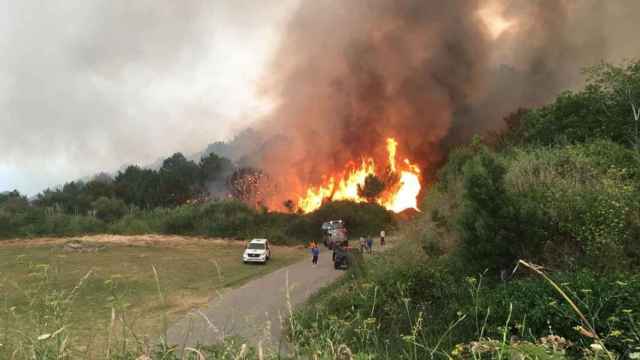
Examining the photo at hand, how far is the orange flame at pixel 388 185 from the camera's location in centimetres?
5675

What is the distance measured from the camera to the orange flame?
2234 inches

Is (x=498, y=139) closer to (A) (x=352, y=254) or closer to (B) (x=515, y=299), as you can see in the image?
(A) (x=352, y=254)

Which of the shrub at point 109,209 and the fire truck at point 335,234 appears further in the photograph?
the shrub at point 109,209

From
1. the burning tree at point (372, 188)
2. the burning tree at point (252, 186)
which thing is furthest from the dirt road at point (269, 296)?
the burning tree at point (252, 186)

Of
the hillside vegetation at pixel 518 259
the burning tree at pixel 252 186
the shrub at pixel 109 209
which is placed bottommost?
the hillside vegetation at pixel 518 259

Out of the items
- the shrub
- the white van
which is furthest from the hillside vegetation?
the shrub

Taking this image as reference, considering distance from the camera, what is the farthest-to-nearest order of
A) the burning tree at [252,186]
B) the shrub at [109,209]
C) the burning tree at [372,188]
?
the shrub at [109,209]
the burning tree at [252,186]
the burning tree at [372,188]

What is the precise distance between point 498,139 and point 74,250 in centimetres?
3809

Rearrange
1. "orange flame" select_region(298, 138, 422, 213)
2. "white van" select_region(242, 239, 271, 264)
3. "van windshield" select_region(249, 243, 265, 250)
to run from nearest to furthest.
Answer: "white van" select_region(242, 239, 271, 264) < "van windshield" select_region(249, 243, 265, 250) < "orange flame" select_region(298, 138, 422, 213)

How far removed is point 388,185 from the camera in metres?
57.0

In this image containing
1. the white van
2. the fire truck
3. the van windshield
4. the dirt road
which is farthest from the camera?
the fire truck

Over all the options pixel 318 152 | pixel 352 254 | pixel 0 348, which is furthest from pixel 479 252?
pixel 318 152

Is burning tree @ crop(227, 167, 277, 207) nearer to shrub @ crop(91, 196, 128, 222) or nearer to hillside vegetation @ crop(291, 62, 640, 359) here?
shrub @ crop(91, 196, 128, 222)

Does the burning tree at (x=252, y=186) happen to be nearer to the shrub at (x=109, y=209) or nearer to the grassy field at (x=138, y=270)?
the shrub at (x=109, y=209)
